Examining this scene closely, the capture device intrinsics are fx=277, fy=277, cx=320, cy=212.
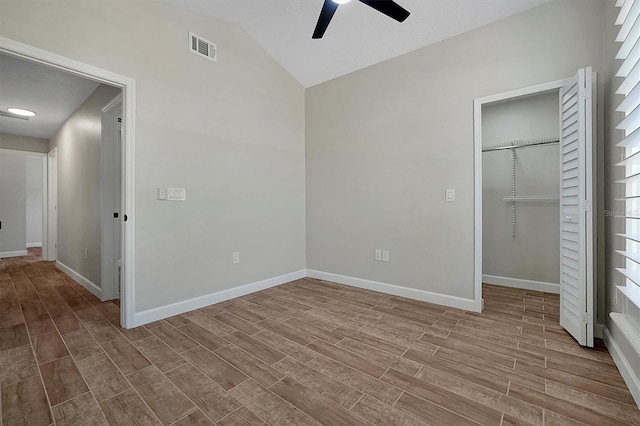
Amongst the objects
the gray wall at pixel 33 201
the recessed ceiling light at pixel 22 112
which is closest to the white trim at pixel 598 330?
the recessed ceiling light at pixel 22 112

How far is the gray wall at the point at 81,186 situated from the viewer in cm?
337

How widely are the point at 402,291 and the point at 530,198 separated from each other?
206cm

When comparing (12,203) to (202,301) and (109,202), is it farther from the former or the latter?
(202,301)

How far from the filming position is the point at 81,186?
3820 millimetres

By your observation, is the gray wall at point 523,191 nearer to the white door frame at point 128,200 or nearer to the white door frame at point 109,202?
the white door frame at point 128,200

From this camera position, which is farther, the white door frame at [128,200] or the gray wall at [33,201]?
the gray wall at [33,201]

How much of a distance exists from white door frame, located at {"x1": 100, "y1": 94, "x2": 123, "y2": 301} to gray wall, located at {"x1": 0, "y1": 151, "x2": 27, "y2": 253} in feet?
15.4

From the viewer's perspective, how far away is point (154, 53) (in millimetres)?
2543

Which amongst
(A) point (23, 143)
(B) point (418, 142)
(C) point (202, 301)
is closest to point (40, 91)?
(A) point (23, 143)

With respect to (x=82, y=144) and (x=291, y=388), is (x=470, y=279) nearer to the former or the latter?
(x=291, y=388)

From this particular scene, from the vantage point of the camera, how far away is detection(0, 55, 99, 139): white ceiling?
9.79 feet

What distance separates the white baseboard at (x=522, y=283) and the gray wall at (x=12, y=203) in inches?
360

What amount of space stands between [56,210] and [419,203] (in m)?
6.32

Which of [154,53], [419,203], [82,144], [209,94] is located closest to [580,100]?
[419,203]
